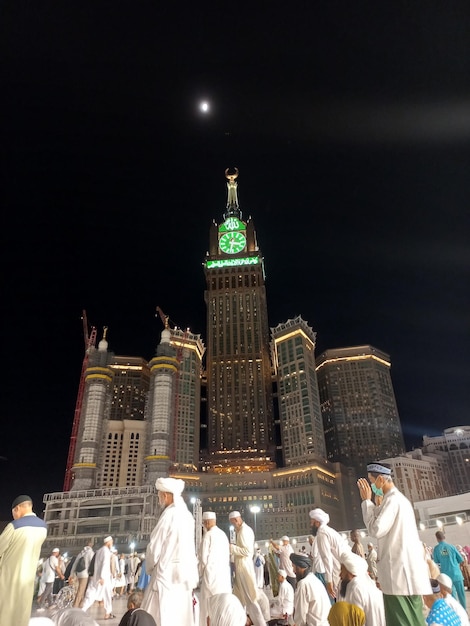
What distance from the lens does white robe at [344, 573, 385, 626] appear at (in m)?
4.84

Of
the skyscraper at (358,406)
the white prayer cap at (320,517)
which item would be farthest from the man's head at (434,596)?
the skyscraper at (358,406)

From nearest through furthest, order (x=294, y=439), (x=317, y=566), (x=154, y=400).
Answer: (x=317, y=566)
(x=154, y=400)
(x=294, y=439)

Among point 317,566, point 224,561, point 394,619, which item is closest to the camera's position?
point 394,619

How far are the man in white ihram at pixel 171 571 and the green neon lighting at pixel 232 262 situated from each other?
147 meters

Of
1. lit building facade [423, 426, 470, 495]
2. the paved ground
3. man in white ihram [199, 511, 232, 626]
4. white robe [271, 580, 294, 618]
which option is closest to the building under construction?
lit building facade [423, 426, 470, 495]

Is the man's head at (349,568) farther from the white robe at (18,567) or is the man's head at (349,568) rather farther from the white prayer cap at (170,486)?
the white robe at (18,567)

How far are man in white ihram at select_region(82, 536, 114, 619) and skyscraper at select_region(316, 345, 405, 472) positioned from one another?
12138 centimetres

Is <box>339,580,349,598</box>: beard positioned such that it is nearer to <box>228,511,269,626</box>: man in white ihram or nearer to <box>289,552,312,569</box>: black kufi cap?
<box>289,552,312,569</box>: black kufi cap

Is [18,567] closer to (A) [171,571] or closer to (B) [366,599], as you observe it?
(A) [171,571]

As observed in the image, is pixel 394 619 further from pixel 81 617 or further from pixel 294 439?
pixel 294 439

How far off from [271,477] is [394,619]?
364 ft

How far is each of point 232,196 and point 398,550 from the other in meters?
181

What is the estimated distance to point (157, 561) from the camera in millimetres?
5594

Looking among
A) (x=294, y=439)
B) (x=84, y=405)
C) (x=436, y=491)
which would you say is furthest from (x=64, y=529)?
(x=436, y=491)
